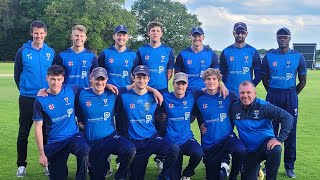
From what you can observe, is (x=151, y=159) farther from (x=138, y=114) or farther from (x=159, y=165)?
(x=138, y=114)

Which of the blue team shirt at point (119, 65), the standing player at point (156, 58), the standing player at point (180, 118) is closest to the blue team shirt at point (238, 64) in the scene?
the standing player at point (156, 58)

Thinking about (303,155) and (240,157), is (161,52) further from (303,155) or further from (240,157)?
(303,155)

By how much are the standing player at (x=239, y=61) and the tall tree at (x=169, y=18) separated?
64.7 meters

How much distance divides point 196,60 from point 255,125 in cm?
174

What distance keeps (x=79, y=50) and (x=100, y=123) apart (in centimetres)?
142

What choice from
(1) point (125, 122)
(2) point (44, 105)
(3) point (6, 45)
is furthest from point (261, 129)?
(3) point (6, 45)

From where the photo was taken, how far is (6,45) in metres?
64.6

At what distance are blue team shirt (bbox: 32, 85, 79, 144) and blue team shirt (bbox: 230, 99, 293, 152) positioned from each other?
2347 millimetres

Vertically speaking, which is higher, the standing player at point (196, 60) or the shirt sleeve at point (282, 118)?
the standing player at point (196, 60)

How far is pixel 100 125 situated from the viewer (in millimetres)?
6012

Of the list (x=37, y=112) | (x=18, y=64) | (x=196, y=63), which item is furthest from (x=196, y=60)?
(x=18, y=64)

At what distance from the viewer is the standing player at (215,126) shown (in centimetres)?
607

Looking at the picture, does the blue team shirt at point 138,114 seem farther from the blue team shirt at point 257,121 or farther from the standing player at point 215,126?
the blue team shirt at point 257,121

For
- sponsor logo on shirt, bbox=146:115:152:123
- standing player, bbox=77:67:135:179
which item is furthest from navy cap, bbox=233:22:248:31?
standing player, bbox=77:67:135:179
